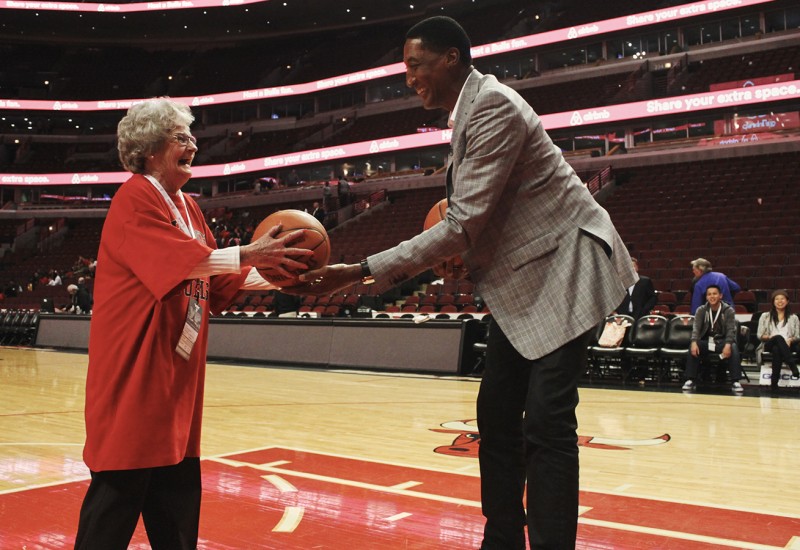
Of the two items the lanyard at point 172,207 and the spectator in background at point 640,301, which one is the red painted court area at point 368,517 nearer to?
the lanyard at point 172,207

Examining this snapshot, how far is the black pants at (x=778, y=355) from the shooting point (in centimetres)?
705

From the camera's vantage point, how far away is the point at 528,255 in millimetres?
1753

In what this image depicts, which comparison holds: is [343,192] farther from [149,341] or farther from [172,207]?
[149,341]

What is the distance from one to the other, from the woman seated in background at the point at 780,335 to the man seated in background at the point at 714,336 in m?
0.39

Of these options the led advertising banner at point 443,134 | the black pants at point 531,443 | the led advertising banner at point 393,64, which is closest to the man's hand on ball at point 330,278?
the black pants at point 531,443

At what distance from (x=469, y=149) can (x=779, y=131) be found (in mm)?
18525

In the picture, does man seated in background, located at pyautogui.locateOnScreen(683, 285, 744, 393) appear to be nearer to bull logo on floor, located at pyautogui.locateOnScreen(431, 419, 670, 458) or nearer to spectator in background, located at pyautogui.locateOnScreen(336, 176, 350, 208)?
bull logo on floor, located at pyautogui.locateOnScreen(431, 419, 670, 458)

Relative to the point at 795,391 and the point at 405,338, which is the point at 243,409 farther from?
the point at 795,391

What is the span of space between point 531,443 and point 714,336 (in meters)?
6.14

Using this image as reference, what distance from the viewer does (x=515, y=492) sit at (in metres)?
1.93

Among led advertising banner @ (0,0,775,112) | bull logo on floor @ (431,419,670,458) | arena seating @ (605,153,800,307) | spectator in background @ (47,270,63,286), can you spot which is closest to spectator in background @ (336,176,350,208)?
led advertising banner @ (0,0,775,112)

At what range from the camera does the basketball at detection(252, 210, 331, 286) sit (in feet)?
6.38

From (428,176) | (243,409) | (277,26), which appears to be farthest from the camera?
(277,26)

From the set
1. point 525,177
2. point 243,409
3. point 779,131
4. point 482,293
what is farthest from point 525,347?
point 779,131
